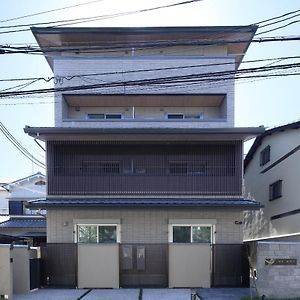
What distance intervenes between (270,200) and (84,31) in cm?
1125

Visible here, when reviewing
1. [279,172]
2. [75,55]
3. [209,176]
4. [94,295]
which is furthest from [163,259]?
[75,55]

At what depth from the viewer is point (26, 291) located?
11148mm

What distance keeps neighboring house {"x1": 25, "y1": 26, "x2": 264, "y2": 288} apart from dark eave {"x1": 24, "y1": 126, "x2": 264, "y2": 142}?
4cm

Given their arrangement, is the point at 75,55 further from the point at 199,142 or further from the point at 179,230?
A: the point at 179,230

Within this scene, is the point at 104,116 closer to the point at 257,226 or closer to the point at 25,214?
the point at 257,226

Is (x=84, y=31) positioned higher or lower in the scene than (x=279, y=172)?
higher

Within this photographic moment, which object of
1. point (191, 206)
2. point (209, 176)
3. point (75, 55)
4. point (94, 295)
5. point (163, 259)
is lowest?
point (94, 295)

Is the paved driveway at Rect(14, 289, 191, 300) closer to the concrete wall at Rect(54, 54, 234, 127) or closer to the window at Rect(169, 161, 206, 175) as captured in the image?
the window at Rect(169, 161, 206, 175)

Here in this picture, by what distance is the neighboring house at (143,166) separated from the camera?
40.3ft

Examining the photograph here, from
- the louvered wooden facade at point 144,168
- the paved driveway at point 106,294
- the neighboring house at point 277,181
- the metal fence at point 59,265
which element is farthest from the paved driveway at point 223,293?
the metal fence at point 59,265

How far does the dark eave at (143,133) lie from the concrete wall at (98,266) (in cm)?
394

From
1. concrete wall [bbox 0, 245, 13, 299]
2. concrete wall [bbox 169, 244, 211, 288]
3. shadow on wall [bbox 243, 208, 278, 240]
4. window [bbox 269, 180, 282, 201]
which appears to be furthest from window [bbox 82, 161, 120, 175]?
shadow on wall [bbox 243, 208, 278, 240]

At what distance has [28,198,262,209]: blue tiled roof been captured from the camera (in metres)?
12.7

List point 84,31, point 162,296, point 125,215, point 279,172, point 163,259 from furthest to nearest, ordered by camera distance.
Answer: point 279,172
point 84,31
point 125,215
point 163,259
point 162,296
